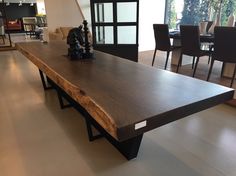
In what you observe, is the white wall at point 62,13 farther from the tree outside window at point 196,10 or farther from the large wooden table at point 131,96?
the large wooden table at point 131,96

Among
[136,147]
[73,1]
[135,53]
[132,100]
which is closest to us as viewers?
[132,100]

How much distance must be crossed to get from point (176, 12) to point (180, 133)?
6230 mm

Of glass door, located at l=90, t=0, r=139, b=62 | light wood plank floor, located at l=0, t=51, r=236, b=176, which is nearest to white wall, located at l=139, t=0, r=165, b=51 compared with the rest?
glass door, located at l=90, t=0, r=139, b=62

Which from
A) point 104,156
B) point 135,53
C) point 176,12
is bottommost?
point 104,156

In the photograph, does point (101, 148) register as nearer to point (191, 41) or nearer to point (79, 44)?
point (79, 44)

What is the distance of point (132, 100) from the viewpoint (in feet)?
3.90

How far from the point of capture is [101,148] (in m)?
1.94

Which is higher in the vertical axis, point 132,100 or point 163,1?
point 163,1

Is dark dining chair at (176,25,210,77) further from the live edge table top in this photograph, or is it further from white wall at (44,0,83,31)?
white wall at (44,0,83,31)

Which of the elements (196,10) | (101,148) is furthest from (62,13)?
(101,148)

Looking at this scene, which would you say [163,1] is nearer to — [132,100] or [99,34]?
[99,34]

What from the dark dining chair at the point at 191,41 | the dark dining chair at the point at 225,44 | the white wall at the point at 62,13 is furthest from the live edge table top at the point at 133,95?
the white wall at the point at 62,13

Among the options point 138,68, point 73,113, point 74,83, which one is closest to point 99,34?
point 73,113

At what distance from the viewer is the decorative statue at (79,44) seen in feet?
7.70
